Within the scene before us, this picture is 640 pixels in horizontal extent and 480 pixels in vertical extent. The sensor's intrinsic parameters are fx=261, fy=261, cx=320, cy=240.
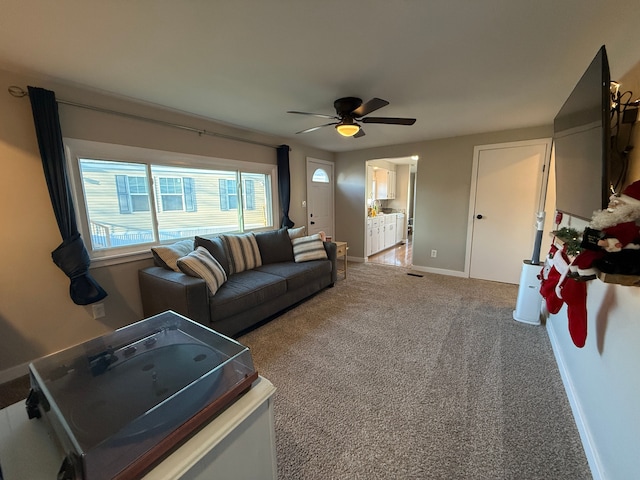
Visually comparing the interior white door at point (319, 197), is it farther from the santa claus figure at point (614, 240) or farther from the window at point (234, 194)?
the santa claus figure at point (614, 240)

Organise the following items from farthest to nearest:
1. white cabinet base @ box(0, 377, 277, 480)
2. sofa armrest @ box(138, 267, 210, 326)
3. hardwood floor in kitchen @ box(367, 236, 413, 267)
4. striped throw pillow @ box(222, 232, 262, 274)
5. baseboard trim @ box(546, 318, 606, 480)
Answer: hardwood floor in kitchen @ box(367, 236, 413, 267) → striped throw pillow @ box(222, 232, 262, 274) → sofa armrest @ box(138, 267, 210, 326) → baseboard trim @ box(546, 318, 606, 480) → white cabinet base @ box(0, 377, 277, 480)

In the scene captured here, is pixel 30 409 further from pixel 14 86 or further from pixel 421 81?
pixel 421 81

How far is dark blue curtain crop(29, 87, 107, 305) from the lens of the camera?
199 centimetres

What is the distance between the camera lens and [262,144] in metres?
3.88

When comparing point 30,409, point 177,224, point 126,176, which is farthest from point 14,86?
point 30,409

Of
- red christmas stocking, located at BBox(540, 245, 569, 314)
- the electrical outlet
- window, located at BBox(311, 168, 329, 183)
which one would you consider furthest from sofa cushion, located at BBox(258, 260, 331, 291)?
red christmas stocking, located at BBox(540, 245, 569, 314)

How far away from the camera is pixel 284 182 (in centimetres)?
418

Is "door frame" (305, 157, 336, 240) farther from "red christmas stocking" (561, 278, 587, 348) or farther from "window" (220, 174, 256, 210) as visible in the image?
"red christmas stocking" (561, 278, 587, 348)

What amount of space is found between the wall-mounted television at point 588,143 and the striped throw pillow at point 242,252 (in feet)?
9.98

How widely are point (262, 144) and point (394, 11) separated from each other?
2811mm

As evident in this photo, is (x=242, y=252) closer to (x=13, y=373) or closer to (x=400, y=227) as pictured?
(x=13, y=373)

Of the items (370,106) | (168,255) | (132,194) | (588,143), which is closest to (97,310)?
(168,255)

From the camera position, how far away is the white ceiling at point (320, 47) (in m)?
1.36

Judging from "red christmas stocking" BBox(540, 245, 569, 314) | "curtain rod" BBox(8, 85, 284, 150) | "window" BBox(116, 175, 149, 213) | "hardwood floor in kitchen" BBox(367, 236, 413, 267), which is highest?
"curtain rod" BBox(8, 85, 284, 150)
